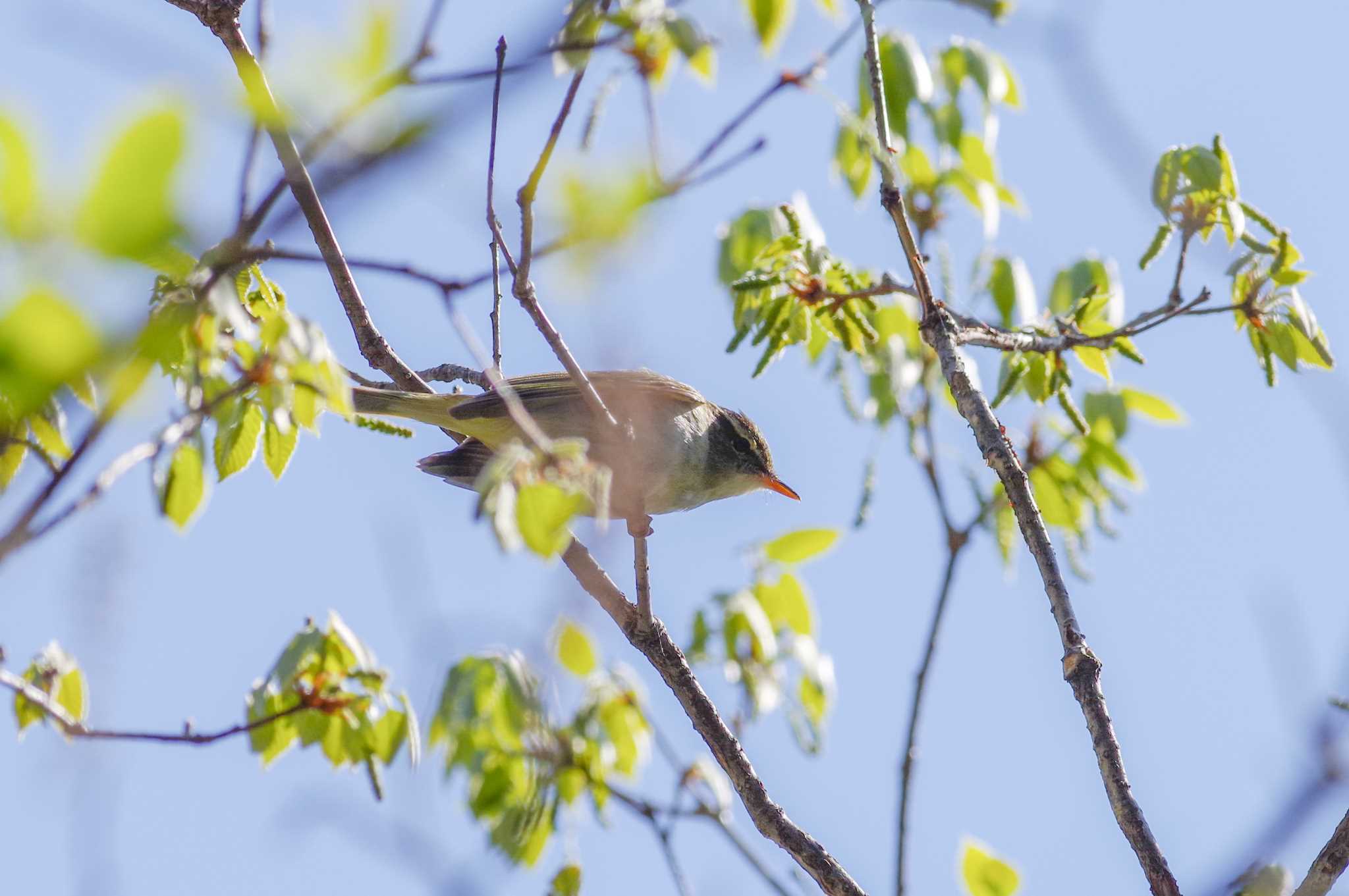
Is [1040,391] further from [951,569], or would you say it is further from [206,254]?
[206,254]

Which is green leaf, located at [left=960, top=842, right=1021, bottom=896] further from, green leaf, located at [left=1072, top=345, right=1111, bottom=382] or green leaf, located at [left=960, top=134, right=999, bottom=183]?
green leaf, located at [left=960, top=134, right=999, bottom=183]

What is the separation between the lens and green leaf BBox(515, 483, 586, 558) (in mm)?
1964

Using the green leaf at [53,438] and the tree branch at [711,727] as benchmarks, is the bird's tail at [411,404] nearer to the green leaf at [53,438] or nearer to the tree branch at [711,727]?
the tree branch at [711,727]

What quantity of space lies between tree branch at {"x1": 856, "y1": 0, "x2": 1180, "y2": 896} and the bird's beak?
2.77m

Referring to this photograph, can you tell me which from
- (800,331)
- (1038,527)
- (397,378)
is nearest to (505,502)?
(1038,527)

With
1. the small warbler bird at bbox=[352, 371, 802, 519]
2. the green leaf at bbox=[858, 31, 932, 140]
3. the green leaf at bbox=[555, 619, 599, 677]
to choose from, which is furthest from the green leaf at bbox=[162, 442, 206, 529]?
the green leaf at bbox=[858, 31, 932, 140]

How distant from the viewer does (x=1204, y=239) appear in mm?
3721

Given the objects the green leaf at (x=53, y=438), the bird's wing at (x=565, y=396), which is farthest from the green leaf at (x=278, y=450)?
the bird's wing at (x=565, y=396)

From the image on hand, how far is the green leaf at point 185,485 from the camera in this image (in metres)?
2.75

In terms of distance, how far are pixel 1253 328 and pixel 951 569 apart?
6.40 feet

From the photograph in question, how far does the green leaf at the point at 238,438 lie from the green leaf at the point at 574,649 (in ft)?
6.13

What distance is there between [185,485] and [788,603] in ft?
9.72

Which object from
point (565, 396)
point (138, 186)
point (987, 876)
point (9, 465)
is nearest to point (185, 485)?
point (9, 465)

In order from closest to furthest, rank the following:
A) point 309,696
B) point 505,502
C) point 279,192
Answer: point 279,192
point 505,502
point 309,696
